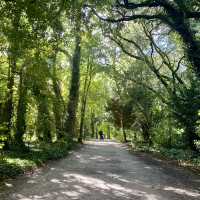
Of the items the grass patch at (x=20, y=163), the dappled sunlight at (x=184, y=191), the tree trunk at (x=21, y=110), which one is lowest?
the dappled sunlight at (x=184, y=191)

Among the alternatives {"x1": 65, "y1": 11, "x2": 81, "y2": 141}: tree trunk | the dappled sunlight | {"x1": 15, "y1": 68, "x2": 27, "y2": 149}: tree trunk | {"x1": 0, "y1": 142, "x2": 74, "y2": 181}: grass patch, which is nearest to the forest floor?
the dappled sunlight

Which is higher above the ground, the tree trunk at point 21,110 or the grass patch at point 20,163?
the tree trunk at point 21,110

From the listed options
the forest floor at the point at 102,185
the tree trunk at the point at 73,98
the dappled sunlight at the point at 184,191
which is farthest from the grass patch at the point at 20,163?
the tree trunk at the point at 73,98

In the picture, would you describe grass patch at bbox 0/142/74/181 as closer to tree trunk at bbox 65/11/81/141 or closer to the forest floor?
the forest floor

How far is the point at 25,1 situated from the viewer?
1027 cm

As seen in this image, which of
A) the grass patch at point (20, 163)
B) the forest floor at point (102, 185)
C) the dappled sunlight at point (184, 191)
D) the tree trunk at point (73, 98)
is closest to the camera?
the forest floor at point (102, 185)

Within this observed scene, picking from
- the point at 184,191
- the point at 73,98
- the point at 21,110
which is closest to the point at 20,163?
the point at 21,110

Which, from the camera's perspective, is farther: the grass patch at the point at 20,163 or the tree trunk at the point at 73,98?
the tree trunk at the point at 73,98

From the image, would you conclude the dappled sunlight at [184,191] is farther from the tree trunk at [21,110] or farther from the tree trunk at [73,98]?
the tree trunk at [73,98]

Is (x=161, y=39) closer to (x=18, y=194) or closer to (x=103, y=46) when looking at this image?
(x=103, y=46)

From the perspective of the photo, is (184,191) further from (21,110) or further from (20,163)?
(21,110)

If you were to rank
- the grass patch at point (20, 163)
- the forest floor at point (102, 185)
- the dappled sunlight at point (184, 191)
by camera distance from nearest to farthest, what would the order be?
the forest floor at point (102, 185) → the dappled sunlight at point (184, 191) → the grass patch at point (20, 163)

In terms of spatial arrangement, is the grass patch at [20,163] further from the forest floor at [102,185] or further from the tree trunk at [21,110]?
the tree trunk at [21,110]

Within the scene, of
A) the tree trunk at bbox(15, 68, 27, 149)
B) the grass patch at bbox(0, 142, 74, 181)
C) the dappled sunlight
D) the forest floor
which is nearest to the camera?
the forest floor
